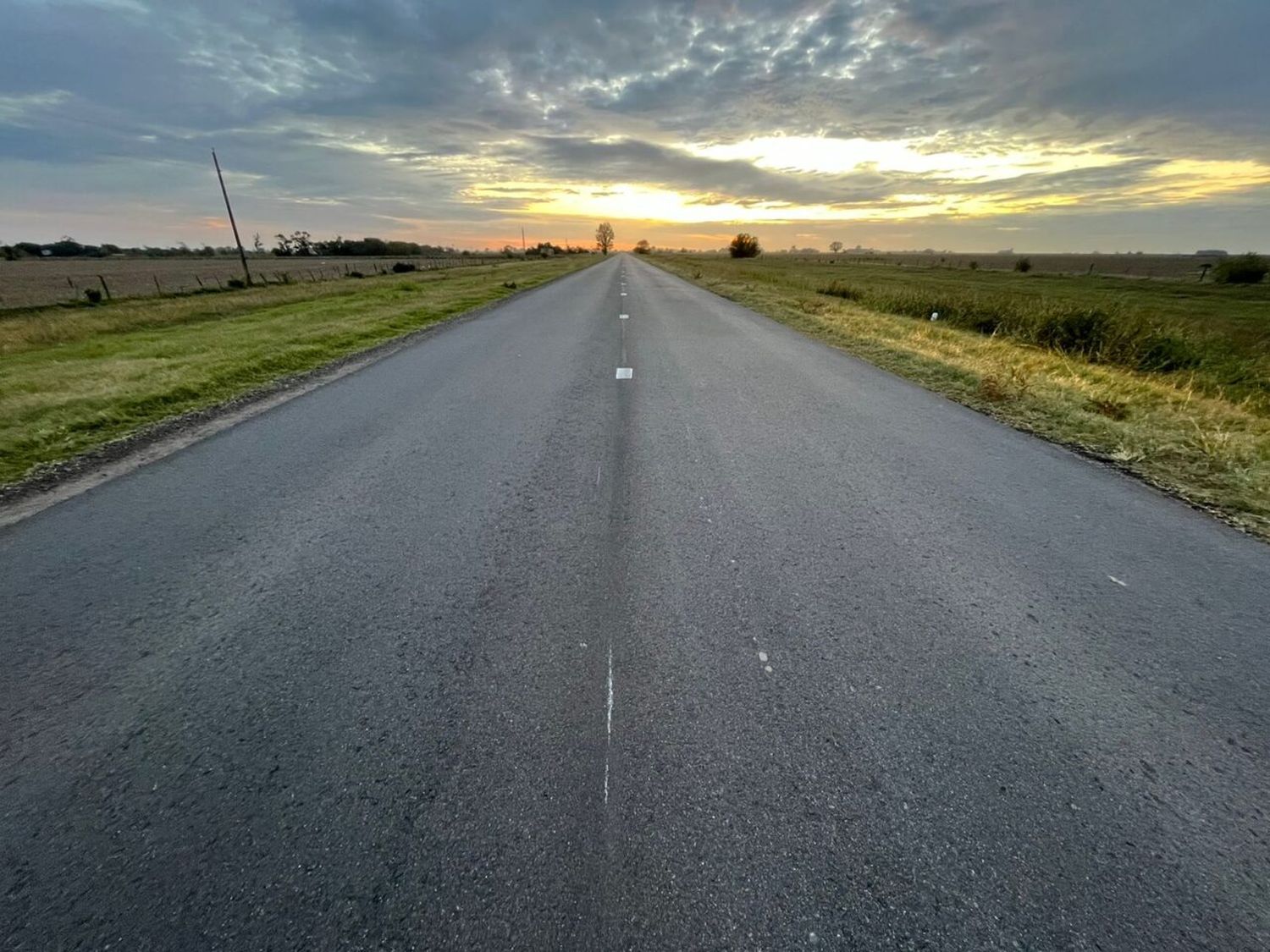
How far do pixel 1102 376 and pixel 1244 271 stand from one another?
60743mm

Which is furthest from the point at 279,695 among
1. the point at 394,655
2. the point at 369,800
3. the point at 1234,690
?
the point at 1234,690

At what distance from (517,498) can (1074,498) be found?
16.3 ft

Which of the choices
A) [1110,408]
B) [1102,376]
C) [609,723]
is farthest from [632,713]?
[1102,376]

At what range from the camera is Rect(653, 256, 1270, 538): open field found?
17.5 ft

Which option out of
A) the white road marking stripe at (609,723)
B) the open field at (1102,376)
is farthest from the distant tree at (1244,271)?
the white road marking stripe at (609,723)

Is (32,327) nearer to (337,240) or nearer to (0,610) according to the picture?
(0,610)

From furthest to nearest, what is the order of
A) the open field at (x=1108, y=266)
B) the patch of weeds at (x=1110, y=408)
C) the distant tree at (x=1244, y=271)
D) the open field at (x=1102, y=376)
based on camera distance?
the open field at (x=1108, y=266), the distant tree at (x=1244, y=271), the patch of weeds at (x=1110, y=408), the open field at (x=1102, y=376)

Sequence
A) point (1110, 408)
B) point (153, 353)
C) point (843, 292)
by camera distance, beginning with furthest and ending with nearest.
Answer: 1. point (843, 292)
2. point (153, 353)
3. point (1110, 408)

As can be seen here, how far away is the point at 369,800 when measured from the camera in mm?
2111

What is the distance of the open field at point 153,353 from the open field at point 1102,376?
36.8 feet

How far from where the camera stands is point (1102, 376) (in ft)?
30.7

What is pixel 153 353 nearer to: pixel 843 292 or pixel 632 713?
pixel 632 713

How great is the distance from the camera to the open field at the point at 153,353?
658 cm

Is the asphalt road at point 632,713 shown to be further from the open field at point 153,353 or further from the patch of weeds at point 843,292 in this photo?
the patch of weeds at point 843,292
